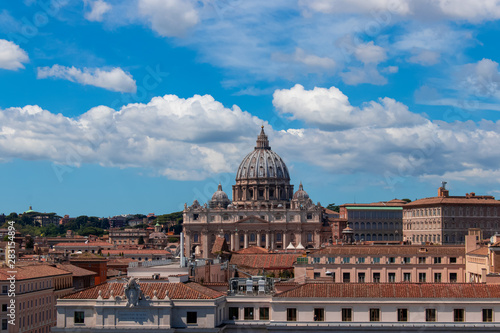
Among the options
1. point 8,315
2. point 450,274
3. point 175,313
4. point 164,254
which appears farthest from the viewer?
point 164,254

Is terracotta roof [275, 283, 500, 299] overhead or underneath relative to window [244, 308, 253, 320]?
overhead

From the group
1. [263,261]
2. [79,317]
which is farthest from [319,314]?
[263,261]

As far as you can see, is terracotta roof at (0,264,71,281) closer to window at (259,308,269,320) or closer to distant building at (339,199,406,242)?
window at (259,308,269,320)

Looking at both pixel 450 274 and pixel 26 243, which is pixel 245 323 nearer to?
pixel 450 274

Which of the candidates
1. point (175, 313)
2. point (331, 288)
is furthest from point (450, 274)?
point (175, 313)

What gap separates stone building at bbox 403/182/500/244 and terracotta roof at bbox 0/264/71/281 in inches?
3231

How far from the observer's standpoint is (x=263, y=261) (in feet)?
282

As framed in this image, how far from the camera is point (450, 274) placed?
67.9 m

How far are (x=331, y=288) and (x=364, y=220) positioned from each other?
14506 centimetres

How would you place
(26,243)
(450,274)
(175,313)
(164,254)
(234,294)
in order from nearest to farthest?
(175,313) < (234,294) < (450,274) < (164,254) < (26,243)

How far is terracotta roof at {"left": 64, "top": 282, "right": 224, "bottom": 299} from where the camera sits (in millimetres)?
41125

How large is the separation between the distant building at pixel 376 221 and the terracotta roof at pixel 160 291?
144m

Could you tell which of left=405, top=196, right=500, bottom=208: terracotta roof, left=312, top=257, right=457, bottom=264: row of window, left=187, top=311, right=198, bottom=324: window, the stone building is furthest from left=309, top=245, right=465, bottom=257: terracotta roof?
left=405, top=196, right=500, bottom=208: terracotta roof

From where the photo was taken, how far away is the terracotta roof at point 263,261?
8262 centimetres
